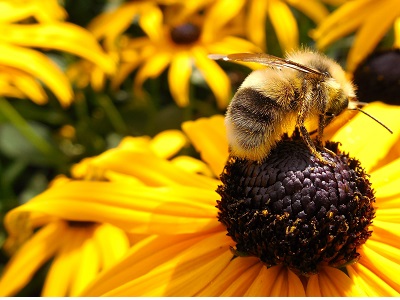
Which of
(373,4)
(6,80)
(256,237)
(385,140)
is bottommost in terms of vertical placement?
→ (6,80)

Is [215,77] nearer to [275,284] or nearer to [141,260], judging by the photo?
[141,260]

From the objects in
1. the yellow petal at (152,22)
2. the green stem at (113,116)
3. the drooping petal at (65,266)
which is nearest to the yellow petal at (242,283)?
the drooping petal at (65,266)

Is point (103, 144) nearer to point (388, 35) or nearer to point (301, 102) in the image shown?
point (388, 35)

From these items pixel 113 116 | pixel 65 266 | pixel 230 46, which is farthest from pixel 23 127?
pixel 230 46

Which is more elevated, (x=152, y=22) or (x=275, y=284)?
(x=275, y=284)

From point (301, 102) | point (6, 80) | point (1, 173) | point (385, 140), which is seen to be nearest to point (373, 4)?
point (385, 140)

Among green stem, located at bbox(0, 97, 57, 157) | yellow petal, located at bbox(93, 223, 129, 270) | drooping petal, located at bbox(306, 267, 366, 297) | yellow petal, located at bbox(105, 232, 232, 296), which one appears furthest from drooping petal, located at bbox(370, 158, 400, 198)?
green stem, located at bbox(0, 97, 57, 157)

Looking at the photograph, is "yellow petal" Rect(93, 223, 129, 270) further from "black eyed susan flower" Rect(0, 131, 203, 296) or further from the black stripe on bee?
the black stripe on bee
